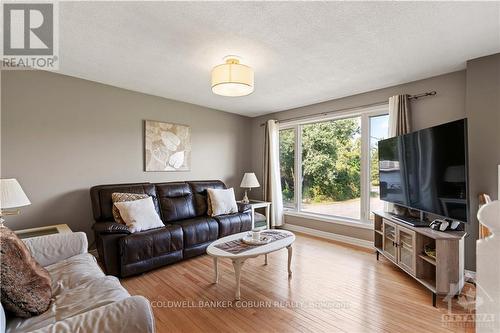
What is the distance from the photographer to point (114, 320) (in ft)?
3.43

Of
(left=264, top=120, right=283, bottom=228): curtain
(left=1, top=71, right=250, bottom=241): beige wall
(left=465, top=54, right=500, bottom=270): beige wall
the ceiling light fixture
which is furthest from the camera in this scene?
(left=264, top=120, right=283, bottom=228): curtain

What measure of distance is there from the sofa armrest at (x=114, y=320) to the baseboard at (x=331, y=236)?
3361 millimetres

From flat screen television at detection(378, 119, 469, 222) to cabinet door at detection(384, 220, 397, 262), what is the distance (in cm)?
30

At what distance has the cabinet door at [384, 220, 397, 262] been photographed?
276 centimetres

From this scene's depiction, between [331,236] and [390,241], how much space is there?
120cm

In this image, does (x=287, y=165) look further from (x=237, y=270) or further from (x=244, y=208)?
(x=237, y=270)

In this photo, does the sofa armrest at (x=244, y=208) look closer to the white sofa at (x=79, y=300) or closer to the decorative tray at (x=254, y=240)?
the decorative tray at (x=254, y=240)

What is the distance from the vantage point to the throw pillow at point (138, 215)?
2801 millimetres

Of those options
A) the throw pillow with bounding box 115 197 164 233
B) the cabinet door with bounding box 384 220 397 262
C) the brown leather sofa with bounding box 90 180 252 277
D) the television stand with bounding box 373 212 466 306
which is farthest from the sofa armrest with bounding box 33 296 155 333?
the cabinet door with bounding box 384 220 397 262

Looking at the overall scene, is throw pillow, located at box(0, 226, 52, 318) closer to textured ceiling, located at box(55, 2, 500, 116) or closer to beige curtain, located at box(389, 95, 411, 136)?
textured ceiling, located at box(55, 2, 500, 116)

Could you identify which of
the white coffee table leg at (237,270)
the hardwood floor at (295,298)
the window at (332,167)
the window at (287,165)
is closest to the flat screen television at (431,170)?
the window at (332,167)

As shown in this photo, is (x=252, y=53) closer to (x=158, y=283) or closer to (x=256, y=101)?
(x=256, y=101)

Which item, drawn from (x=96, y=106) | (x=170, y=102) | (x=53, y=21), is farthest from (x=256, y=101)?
(x=53, y=21)

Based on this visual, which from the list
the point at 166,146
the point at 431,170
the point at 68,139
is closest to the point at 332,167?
the point at 431,170
